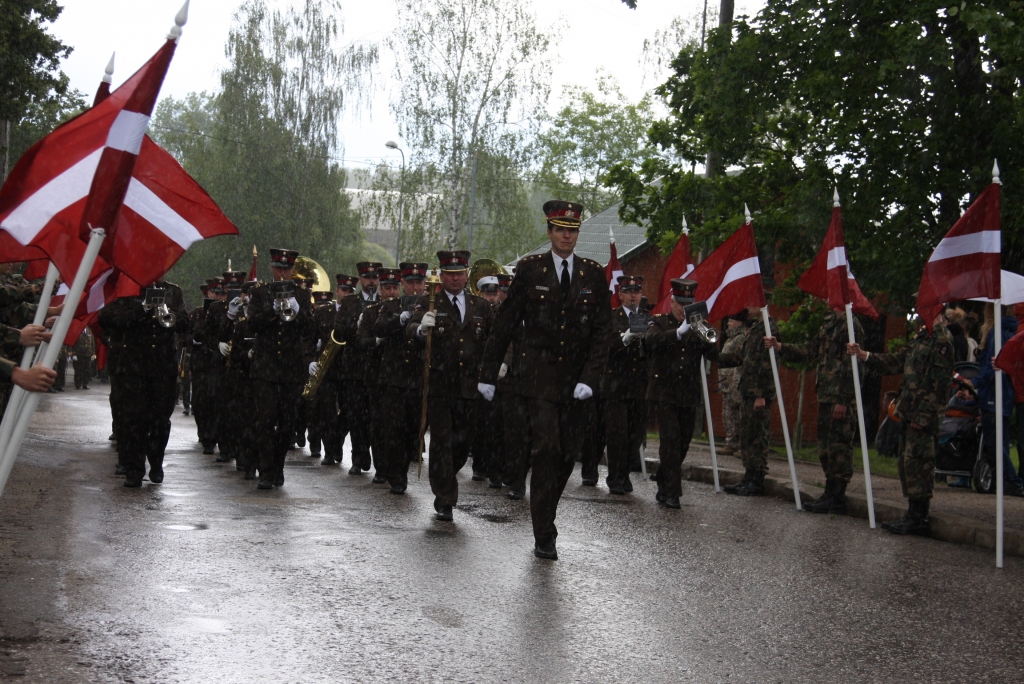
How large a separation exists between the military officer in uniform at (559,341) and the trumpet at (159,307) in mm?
4037

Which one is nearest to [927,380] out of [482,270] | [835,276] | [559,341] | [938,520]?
[938,520]

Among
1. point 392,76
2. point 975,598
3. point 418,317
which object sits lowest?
point 975,598

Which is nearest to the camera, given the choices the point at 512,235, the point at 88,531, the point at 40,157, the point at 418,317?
the point at 40,157

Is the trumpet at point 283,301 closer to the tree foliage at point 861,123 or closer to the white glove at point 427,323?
the white glove at point 427,323

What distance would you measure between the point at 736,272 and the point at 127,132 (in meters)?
8.54

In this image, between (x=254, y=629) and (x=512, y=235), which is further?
(x=512, y=235)

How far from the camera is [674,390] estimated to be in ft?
38.5

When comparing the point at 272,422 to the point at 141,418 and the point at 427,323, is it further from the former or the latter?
the point at 427,323

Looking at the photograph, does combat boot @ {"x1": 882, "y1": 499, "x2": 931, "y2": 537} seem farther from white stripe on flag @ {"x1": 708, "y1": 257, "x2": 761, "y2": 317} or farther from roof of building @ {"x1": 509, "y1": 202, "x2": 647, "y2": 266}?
roof of building @ {"x1": 509, "y1": 202, "x2": 647, "y2": 266}

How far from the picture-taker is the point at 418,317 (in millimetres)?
11328

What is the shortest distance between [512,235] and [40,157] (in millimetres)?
40750

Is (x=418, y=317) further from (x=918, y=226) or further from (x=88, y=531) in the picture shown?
(x=918, y=226)

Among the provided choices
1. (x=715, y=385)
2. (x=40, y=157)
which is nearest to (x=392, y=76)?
(x=715, y=385)

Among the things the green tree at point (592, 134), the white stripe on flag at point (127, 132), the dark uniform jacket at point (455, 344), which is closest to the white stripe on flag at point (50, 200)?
the white stripe on flag at point (127, 132)
